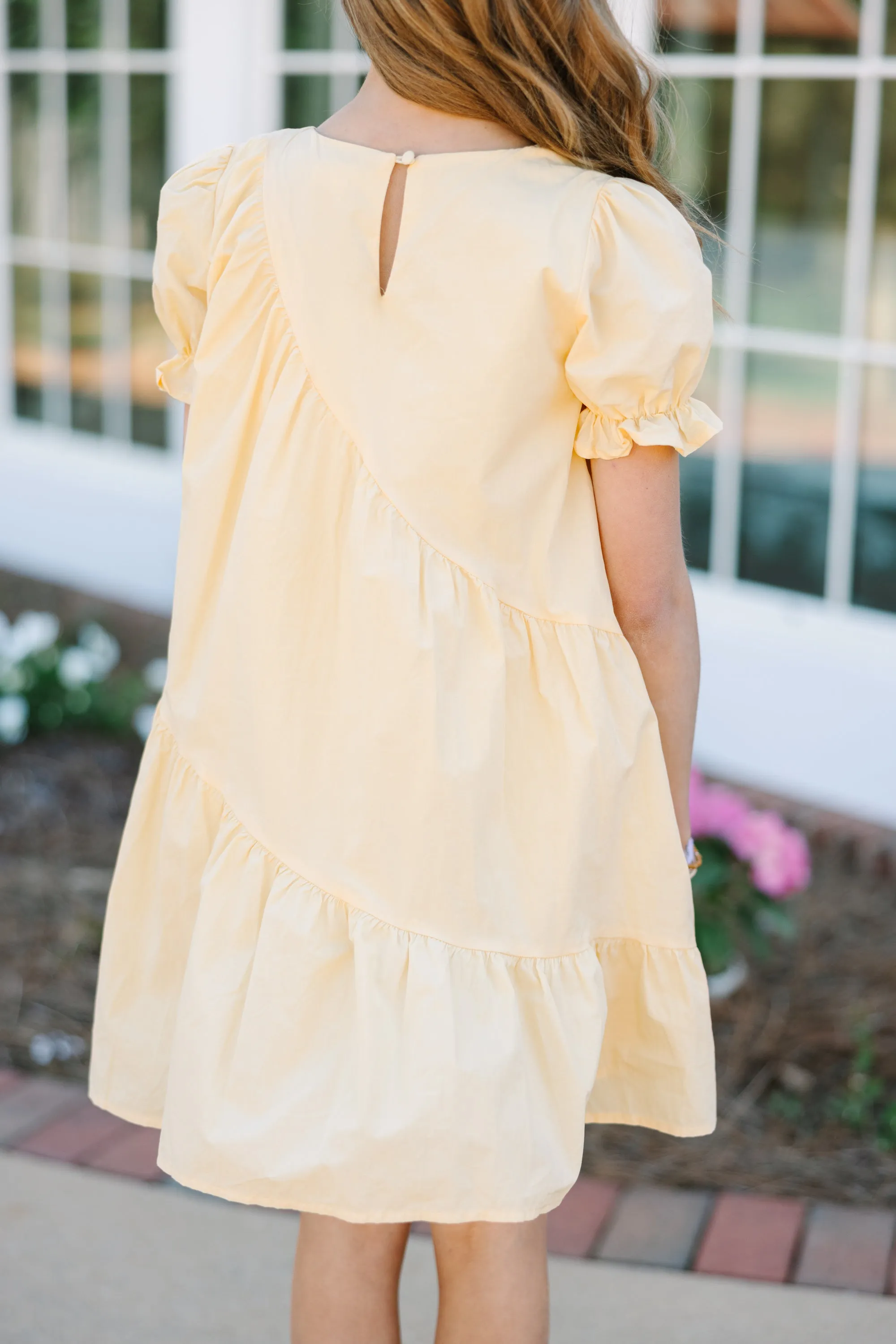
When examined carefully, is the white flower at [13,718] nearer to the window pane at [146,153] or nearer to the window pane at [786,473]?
the window pane at [146,153]

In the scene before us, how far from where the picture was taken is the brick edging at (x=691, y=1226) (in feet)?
6.87

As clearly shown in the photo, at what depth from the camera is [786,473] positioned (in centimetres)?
386

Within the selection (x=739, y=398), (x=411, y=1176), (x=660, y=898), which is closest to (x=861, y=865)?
(x=739, y=398)

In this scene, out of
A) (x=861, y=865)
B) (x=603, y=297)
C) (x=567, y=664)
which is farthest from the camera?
(x=861, y=865)

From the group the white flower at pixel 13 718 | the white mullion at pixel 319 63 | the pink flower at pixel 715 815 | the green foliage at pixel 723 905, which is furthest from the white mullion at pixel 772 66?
the white flower at pixel 13 718

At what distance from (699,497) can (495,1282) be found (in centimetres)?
295

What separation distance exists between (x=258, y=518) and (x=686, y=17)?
113 inches

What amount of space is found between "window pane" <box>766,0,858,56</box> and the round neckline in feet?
7.88

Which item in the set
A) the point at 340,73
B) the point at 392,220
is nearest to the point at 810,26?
the point at 340,73

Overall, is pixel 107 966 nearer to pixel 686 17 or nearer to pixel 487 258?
pixel 487 258

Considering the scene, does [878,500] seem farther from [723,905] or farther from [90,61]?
[90,61]

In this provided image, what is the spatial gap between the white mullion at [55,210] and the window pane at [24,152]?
28 mm

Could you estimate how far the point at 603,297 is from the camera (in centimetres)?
128

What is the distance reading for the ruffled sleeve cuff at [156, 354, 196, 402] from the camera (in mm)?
1570
